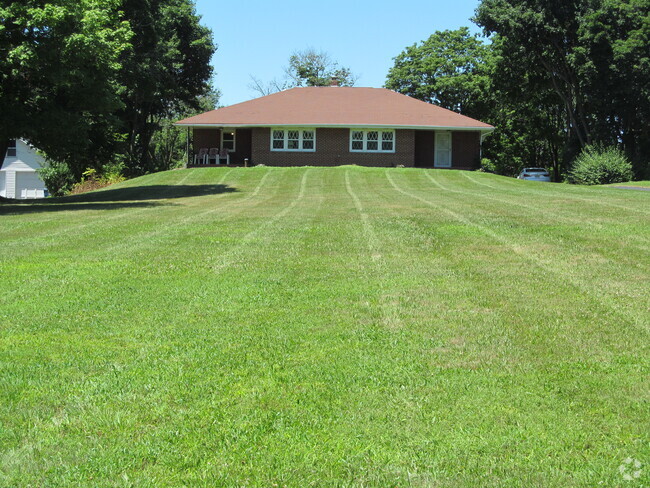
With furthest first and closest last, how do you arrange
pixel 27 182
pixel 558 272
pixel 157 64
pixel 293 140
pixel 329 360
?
pixel 27 182
pixel 293 140
pixel 157 64
pixel 558 272
pixel 329 360

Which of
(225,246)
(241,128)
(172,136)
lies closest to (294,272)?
(225,246)

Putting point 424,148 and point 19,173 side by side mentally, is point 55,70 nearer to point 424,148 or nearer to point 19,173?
point 424,148

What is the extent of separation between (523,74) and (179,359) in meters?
43.2

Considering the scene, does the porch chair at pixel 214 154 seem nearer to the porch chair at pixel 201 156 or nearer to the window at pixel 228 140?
the porch chair at pixel 201 156

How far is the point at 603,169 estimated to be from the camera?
34.1 metres

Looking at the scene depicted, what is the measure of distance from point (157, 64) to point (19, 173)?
87.6 feet

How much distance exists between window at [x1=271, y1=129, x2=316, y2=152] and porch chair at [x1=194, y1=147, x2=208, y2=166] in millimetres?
4185

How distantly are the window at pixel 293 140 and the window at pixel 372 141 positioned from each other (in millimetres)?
2388

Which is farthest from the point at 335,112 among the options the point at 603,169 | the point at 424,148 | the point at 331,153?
the point at 603,169

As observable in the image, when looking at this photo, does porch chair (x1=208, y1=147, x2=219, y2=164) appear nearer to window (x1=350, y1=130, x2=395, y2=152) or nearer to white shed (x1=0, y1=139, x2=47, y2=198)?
window (x1=350, y1=130, x2=395, y2=152)

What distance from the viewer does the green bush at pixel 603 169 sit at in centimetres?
3388

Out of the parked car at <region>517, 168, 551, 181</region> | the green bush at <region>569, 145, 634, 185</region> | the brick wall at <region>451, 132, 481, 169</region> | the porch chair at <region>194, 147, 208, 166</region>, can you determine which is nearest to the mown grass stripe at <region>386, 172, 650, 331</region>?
the green bush at <region>569, 145, 634, 185</region>

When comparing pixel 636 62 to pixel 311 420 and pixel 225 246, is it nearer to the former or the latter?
pixel 225 246

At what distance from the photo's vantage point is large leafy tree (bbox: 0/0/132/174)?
19094 millimetres
